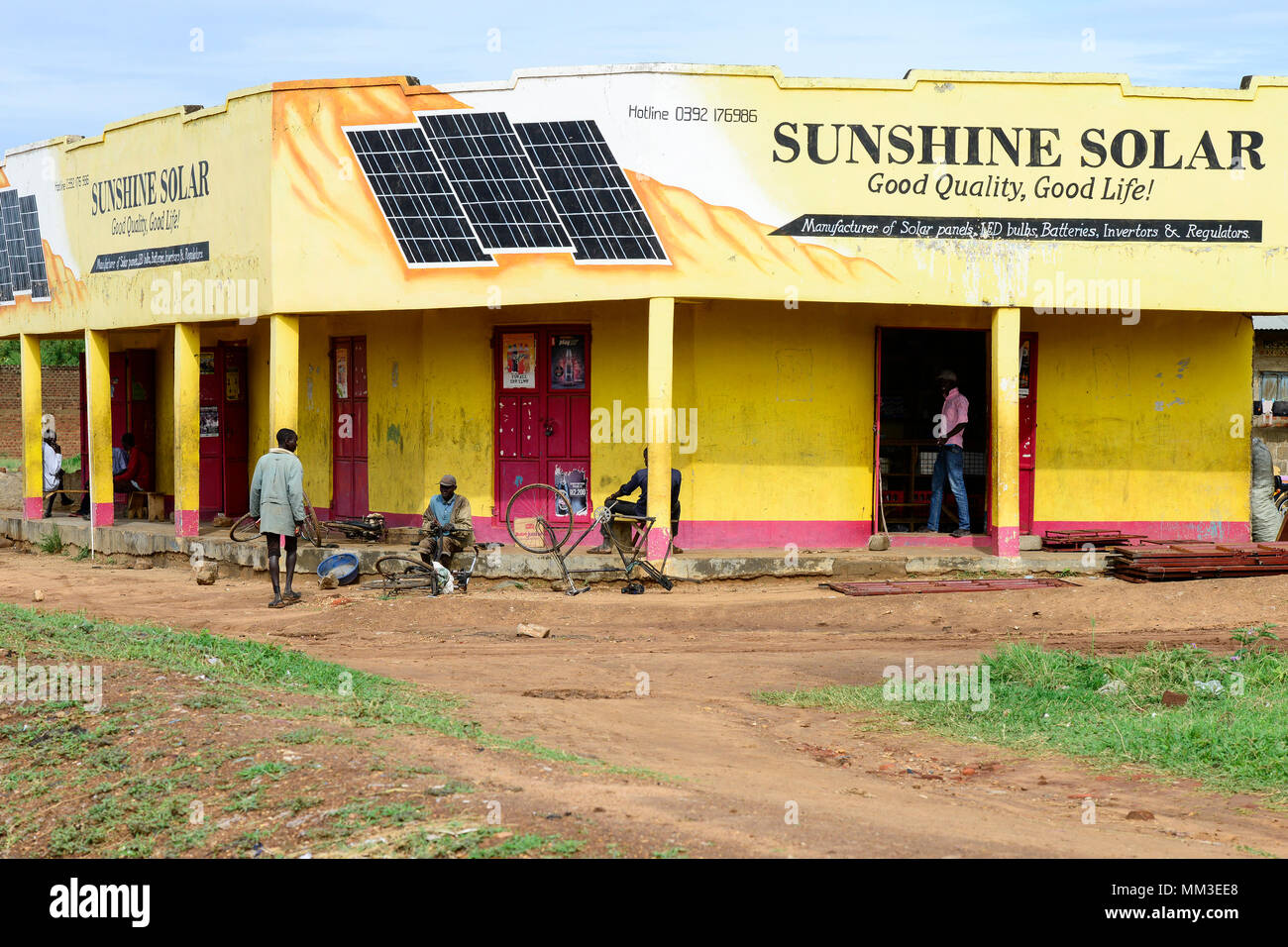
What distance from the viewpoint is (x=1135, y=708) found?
8.42 meters

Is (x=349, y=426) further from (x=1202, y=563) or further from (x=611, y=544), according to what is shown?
(x=1202, y=563)

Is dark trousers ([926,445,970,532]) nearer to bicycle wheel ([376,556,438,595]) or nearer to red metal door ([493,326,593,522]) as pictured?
red metal door ([493,326,593,522])

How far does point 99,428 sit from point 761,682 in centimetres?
1228

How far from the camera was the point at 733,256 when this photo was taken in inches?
545

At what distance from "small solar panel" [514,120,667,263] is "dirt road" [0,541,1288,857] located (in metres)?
3.80

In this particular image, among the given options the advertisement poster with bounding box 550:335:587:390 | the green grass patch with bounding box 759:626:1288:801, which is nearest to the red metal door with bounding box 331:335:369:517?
the advertisement poster with bounding box 550:335:587:390

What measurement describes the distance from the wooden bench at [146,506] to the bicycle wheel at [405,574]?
6.25 m

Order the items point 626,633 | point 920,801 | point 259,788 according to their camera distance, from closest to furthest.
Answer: point 259,788, point 920,801, point 626,633

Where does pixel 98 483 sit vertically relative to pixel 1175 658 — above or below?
above

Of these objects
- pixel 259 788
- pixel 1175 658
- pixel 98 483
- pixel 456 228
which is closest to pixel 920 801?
pixel 259 788

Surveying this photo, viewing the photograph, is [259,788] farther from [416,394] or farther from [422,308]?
[416,394]

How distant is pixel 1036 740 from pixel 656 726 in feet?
7.82

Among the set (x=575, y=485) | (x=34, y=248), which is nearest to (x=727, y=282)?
(x=575, y=485)

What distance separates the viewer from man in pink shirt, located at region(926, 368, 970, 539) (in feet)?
49.5
